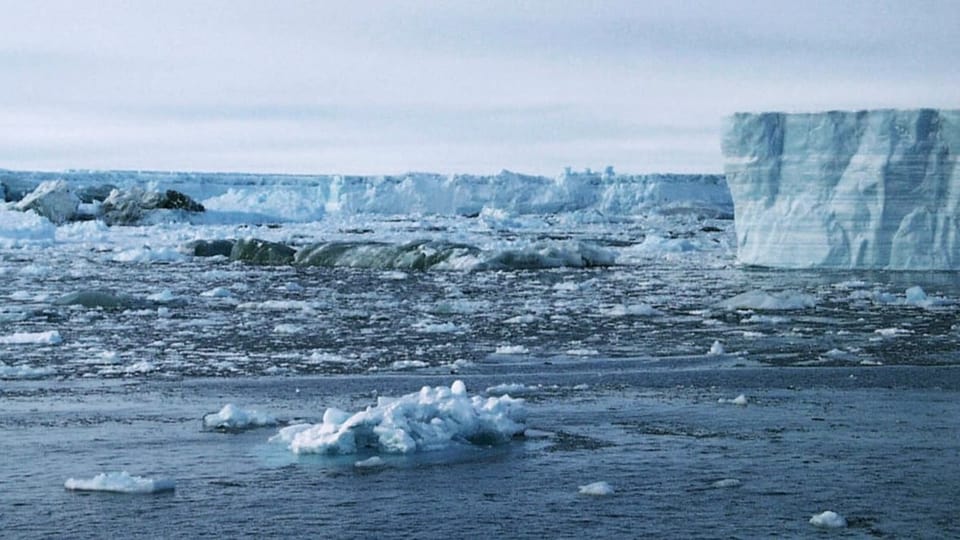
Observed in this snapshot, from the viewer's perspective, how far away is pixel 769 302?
15.5 m

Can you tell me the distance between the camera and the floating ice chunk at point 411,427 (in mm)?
7176

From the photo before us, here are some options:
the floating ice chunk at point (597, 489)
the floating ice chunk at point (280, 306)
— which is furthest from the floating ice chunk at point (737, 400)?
the floating ice chunk at point (280, 306)

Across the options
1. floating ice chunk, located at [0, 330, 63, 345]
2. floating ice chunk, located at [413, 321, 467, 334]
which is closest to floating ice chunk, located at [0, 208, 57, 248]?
floating ice chunk, located at [0, 330, 63, 345]

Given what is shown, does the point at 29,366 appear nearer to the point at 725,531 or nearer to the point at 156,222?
the point at 725,531

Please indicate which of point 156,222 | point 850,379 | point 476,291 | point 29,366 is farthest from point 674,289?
point 156,222

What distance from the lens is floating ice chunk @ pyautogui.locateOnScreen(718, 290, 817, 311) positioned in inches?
609

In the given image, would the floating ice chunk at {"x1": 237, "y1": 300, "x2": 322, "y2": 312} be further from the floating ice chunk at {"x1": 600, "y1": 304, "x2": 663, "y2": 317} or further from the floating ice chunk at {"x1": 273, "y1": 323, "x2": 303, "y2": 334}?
the floating ice chunk at {"x1": 600, "y1": 304, "x2": 663, "y2": 317}

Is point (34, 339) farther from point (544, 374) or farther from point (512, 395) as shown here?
point (512, 395)

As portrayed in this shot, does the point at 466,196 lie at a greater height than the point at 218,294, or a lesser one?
greater

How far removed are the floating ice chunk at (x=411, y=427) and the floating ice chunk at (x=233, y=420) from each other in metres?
0.47

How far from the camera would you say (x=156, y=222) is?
1845 inches

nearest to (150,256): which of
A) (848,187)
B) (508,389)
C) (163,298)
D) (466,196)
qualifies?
(163,298)

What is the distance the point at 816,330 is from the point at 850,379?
133 inches

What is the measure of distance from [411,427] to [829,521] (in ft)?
8.24
